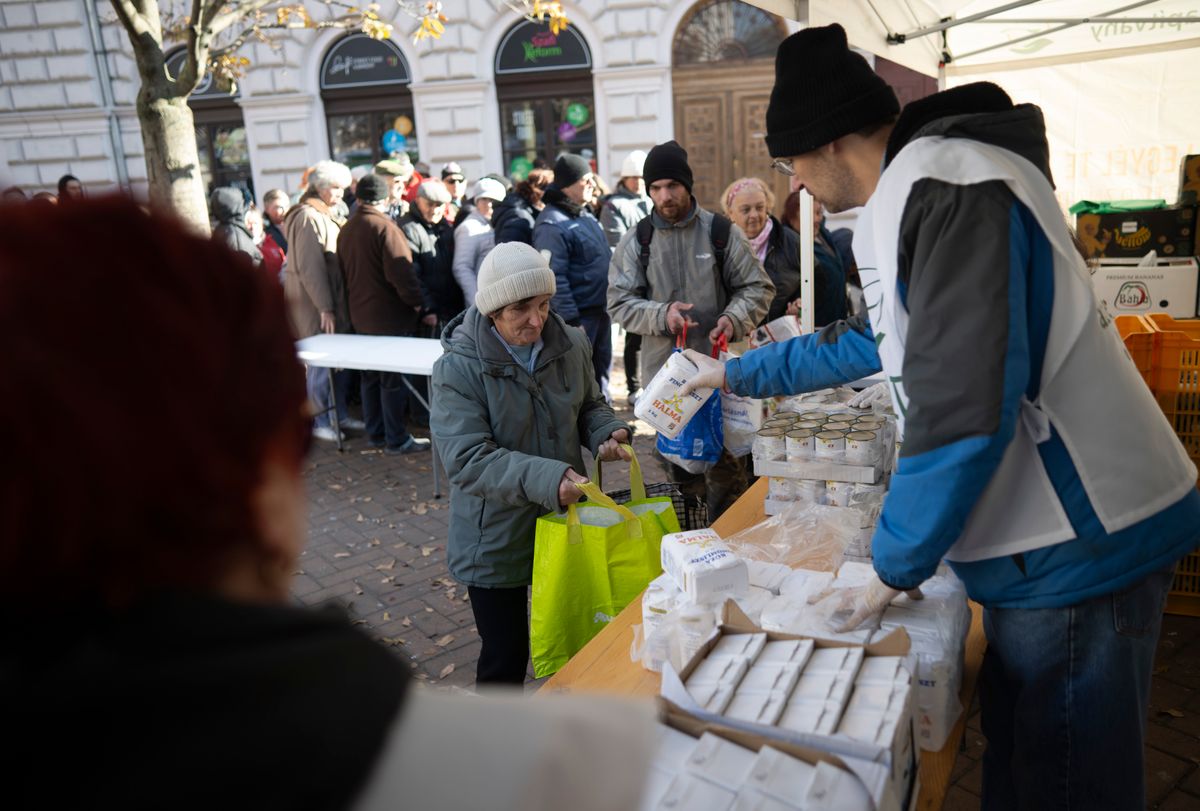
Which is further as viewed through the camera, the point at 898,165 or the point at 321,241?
the point at 321,241

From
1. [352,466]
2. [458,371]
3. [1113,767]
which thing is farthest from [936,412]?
[352,466]

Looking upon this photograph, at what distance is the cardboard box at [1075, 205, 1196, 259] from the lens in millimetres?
5426

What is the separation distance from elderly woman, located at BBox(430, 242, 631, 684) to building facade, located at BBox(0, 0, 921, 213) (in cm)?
1219

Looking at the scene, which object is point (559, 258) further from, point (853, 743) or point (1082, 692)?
point (853, 743)

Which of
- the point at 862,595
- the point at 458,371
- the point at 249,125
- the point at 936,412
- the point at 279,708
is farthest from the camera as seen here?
the point at 249,125

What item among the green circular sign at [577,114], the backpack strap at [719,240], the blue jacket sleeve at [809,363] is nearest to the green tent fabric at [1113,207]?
the backpack strap at [719,240]

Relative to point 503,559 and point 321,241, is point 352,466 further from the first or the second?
point 503,559

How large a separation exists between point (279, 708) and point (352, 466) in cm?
650

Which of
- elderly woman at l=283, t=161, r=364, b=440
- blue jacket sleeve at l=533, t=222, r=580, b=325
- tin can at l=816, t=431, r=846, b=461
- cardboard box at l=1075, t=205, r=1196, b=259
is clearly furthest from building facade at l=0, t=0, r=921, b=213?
tin can at l=816, t=431, r=846, b=461

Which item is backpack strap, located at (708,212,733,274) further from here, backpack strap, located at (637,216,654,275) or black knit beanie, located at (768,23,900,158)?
black knit beanie, located at (768,23,900,158)

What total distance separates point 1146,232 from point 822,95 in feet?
15.7

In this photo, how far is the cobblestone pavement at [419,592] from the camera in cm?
296

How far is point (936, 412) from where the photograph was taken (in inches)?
57.6

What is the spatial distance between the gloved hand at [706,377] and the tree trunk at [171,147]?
489 cm
